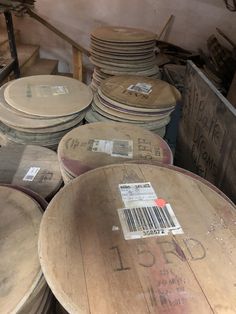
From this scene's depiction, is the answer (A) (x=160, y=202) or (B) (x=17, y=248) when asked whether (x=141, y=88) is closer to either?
(A) (x=160, y=202)

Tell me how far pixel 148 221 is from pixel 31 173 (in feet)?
2.44

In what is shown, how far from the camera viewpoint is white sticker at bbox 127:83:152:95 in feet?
5.66

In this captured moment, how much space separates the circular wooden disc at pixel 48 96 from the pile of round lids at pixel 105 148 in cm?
25

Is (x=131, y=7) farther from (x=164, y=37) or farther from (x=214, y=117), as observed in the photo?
(x=214, y=117)

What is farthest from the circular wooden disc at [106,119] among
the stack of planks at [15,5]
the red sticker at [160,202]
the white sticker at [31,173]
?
the stack of planks at [15,5]

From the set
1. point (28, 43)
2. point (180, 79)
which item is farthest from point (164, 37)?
point (28, 43)

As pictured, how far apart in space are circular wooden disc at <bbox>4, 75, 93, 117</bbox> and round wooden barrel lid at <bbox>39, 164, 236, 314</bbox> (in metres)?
0.67

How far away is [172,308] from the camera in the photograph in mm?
625

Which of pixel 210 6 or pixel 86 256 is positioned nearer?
pixel 86 256

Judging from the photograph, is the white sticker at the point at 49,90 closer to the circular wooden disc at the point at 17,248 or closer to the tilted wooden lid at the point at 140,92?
the tilted wooden lid at the point at 140,92

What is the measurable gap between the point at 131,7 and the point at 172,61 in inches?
41.0

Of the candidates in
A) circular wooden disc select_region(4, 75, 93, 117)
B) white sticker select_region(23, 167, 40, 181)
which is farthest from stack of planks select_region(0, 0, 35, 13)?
white sticker select_region(23, 167, 40, 181)

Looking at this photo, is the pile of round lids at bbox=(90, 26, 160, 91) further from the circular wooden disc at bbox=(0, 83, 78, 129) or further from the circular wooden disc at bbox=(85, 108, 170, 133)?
the circular wooden disc at bbox=(0, 83, 78, 129)

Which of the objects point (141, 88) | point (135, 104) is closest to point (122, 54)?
point (141, 88)
